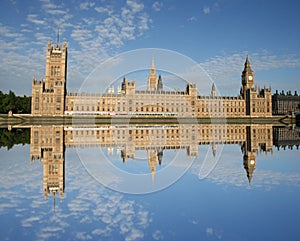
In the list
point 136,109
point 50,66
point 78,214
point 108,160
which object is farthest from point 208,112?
point 78,214

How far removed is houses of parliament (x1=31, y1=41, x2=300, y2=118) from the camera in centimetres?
7244

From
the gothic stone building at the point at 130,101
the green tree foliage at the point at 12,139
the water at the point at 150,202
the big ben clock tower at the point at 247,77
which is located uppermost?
the big ben clock tower at the point at 247,77

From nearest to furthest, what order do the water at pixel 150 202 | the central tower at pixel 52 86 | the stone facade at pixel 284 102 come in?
the water at pixel 150 202, the central tower at pixel 52 86, the stone facade at pixel 284 102

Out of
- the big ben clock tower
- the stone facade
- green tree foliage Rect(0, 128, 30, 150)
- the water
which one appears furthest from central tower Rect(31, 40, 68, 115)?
the stone facade

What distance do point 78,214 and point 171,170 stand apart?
13.5 ft

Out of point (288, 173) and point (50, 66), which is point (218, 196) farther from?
point (50, 66)

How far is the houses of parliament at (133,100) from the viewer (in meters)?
72.4

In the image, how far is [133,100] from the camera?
3135 inches

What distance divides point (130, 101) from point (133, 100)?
5.30ft

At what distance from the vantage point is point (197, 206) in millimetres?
Answer: 6062

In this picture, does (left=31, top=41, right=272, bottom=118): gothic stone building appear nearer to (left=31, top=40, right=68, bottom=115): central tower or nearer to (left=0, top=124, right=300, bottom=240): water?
(left=31, top=40, right=68, bottom=115): central tower

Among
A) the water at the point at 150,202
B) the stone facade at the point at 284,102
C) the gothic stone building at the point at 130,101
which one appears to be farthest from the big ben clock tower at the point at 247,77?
the water at the point at 150,202

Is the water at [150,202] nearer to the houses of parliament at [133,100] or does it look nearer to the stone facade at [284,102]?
the houses of parliament at [133,100]

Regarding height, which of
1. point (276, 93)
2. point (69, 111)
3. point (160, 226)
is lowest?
point (160, 226)
